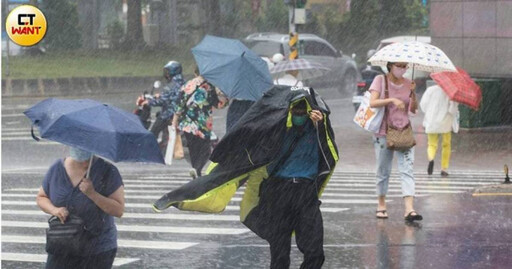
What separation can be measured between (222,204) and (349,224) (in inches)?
155

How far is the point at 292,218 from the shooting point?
8.37 metres

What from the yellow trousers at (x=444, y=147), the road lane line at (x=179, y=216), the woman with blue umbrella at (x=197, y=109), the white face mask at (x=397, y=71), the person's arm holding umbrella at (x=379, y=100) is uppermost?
the white face mask at (x=397, y=71)

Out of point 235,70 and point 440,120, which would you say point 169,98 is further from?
point 440,120

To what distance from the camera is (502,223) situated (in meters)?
12.0

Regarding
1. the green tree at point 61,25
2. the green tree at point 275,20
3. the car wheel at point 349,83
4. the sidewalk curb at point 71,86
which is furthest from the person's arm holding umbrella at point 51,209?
the green tree at point 275,20

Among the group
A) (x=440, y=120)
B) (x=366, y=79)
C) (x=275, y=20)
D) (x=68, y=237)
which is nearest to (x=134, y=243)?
(x=68, y=237)

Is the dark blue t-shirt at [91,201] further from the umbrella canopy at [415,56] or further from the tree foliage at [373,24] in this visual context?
the tree foliage at [373,24]

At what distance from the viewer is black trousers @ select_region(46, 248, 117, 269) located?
6.52 metres

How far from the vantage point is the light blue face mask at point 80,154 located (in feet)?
21.5

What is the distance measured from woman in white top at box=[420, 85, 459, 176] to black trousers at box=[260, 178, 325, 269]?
30.4ft

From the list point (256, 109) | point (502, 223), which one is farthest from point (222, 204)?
point (502, 223)

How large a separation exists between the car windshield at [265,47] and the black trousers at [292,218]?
1091 inches

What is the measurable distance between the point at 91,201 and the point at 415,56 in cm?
560

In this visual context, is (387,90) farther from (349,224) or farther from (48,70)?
(48,70)
